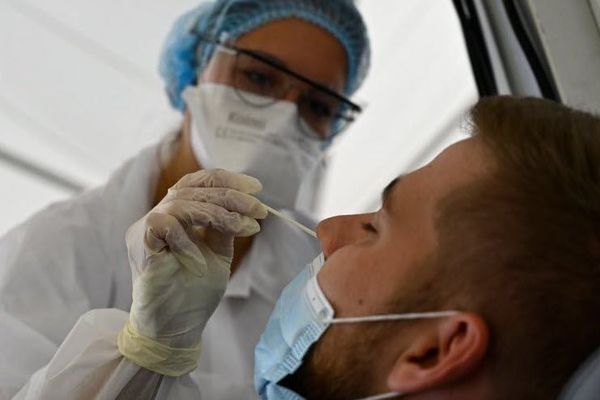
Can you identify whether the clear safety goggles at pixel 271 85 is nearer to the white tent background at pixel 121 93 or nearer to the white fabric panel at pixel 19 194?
the white tent background at pixel 121 93

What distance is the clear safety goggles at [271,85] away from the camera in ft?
5.00

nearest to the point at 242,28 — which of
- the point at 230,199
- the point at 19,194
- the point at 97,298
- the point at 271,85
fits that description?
the point at 271,85

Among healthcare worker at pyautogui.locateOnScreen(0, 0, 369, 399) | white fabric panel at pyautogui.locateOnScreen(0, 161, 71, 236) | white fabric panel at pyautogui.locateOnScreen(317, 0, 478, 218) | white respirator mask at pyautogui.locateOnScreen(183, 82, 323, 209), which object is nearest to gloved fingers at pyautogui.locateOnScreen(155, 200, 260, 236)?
healthcare worker at pyautogui.locateOnScreen(0, 0, 369, 399)

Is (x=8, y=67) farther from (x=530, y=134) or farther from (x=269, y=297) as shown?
(x=530, y=134)

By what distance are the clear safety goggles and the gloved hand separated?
0.60 meters

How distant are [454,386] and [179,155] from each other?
966mm

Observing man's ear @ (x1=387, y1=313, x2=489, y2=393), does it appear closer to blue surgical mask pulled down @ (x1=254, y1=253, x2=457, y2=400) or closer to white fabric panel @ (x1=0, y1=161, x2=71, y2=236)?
blue surgical mask pulled down @ (x1=254, y1=253, x2=457, y2=400)

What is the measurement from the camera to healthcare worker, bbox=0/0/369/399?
4.10 feet

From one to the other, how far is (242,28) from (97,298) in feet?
2.24

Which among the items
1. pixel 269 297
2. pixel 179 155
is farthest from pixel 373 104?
pixel 269 297

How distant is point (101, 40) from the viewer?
7.82ft

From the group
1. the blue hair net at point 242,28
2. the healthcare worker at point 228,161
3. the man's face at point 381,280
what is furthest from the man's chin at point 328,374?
the blue hair net at point 242,28

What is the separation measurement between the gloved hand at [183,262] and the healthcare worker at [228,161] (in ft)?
0.95

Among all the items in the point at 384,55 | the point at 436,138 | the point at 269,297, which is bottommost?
the point at 269,297
